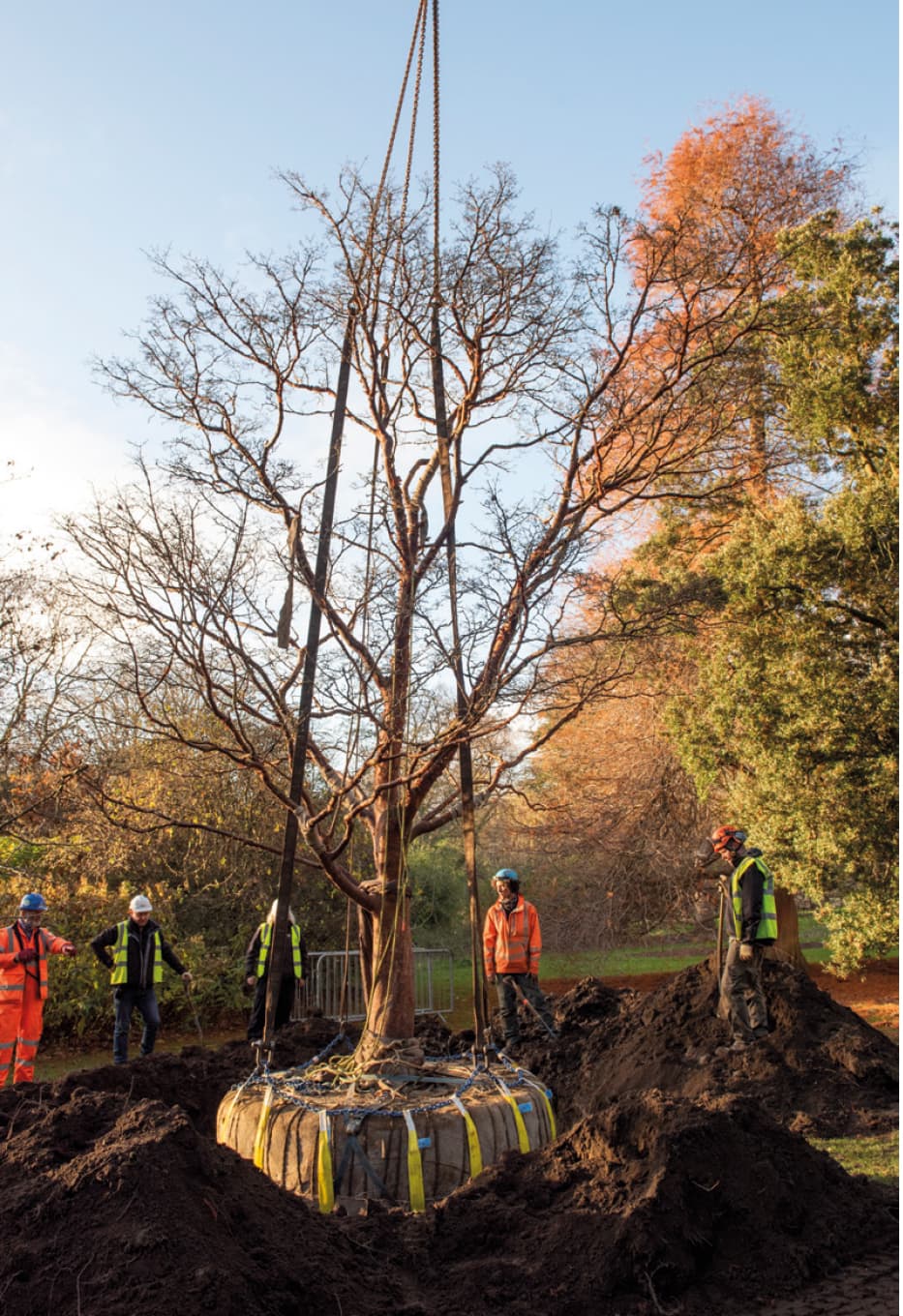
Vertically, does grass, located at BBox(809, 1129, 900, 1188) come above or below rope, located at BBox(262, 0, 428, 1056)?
below

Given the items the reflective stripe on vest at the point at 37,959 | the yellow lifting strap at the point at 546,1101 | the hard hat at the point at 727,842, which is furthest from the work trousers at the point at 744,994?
the reflective stripe on vest at the point at 37,959

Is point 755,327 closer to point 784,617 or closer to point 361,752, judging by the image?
point 784,617

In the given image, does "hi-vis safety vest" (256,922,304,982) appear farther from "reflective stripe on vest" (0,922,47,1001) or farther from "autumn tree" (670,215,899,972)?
"autumn tree" (670,215,899,972)

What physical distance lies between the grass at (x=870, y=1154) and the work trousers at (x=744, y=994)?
2.19 metres

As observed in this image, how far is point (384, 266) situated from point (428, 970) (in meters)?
10.2

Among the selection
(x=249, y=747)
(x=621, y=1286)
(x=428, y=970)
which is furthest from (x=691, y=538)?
(x=621, y=1286)

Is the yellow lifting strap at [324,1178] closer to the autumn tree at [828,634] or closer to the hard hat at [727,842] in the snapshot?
the hard hat at [727,842]

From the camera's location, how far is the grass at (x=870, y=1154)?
6957 mm

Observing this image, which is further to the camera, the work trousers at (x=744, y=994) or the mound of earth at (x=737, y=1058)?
the work trousers at (x=744, y=994)

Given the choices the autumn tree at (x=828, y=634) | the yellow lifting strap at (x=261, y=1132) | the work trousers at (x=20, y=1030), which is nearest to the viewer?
the yellow lifting strap at (x=261, y=1132)

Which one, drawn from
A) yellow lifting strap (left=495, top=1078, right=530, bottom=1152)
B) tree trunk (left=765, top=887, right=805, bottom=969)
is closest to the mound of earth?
yellow lifting strap (left=495, top=1078, right=530, bottom=1152)

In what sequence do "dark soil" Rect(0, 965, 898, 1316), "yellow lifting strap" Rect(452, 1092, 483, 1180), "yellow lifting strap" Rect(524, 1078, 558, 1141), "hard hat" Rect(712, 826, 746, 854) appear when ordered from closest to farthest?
"dark soil" Rect(0, 965, 898, 1316), "yellow lifting strap" Rect(452, 1092, 483, 1180), "yellow lifting strap" Rect(524, 1078, 558, 1141), "hard hat" Rect(712, 826, 746, 854)

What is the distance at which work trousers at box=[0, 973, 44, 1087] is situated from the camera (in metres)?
9.40

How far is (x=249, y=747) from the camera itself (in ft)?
26.3
